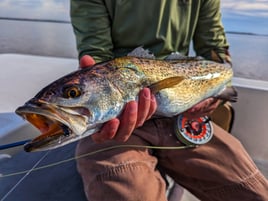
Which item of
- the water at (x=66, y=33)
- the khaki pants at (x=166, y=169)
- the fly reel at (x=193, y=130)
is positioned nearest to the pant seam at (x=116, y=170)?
the khaki pants at (x=166, y=169)

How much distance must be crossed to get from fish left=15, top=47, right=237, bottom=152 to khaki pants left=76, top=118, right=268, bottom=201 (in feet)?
0.61

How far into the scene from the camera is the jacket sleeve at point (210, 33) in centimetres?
177

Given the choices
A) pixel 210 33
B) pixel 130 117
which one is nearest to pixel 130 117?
pixel 130 117

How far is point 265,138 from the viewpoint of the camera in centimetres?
221

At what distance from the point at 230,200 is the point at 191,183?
0.15 m

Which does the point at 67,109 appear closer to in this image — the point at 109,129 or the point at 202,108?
the point at 109,129

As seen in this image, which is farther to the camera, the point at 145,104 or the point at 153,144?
the point at 153,144

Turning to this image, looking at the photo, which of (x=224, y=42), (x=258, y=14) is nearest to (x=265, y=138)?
(x=224, y=42)

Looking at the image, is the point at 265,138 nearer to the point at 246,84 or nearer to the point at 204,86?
the point at 246,84

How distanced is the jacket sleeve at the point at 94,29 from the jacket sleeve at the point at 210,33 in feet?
1.37

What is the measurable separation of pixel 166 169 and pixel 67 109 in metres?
0.70

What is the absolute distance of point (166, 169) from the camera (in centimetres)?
156

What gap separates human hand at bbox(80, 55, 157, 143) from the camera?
109 cm

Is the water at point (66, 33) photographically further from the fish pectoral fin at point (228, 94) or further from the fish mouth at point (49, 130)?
the fish mouth at point (49, 130)
